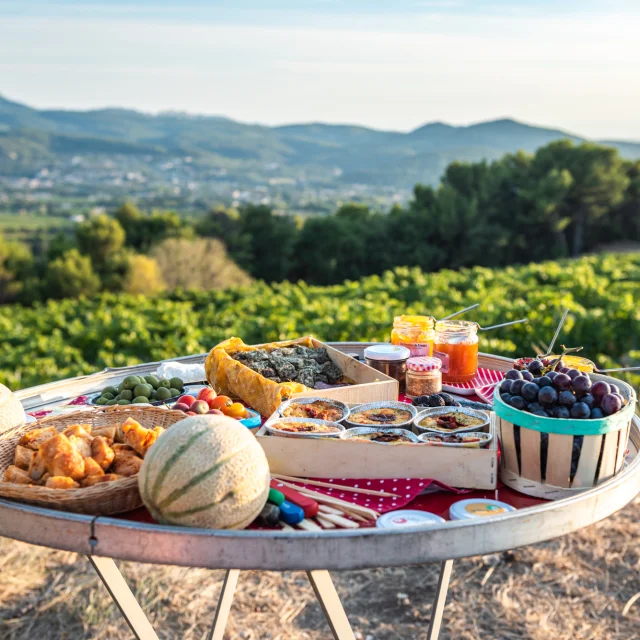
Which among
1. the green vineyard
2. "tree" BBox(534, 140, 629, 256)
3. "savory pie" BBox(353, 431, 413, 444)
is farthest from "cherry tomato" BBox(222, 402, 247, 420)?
"tree" BBox(534, 140, 629, 256)

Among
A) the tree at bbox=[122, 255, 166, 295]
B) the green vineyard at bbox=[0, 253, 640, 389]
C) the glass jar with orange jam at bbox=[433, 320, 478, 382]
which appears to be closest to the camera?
the glass jar with orange jam at bbox=[433, 320, 478, 382]

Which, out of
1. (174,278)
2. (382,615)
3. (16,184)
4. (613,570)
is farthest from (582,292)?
(16,184)

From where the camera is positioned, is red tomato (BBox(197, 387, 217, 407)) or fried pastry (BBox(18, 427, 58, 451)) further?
red tomato (BBox(197, 387, 217, 407))

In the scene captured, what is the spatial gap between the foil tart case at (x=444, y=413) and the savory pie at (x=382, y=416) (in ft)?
0.14

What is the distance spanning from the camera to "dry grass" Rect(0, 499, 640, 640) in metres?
4.27

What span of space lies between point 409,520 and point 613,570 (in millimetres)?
3413

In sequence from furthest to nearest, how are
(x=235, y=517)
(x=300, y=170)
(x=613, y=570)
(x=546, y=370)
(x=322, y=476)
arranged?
(x=300, y=170) → (x=613, y=570) → (x=546, y=370) → (x=322, y=476) → (x=235, y=517)

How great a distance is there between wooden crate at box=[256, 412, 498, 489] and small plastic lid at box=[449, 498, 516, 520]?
0.33 feet

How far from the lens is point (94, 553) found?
1.98 m

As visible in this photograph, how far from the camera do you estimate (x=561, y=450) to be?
7.12ft

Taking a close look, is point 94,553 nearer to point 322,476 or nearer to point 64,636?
→ point 322,476

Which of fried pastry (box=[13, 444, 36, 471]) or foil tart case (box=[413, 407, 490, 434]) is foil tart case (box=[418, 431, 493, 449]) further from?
fried pastry (box=[13, 444, 36, 471])

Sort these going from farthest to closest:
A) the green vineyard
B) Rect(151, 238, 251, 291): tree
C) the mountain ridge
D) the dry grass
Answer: the mountain ridge → Rect(151, 238, 251, 291): tree → the green vineyard → the dry grass

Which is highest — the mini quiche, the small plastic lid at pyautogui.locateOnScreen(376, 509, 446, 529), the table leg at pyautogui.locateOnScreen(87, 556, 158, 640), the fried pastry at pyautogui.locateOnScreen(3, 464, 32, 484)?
the mini quiche
